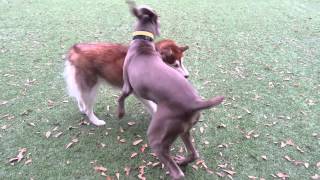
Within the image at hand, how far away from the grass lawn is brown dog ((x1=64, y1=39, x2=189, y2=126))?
0.45 m

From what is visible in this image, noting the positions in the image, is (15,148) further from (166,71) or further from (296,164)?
(296,164)

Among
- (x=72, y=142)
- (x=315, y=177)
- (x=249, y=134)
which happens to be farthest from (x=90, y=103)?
(x=315, y=177)

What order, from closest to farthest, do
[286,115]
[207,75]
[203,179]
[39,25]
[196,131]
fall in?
[203,179] < [196,131] < [286,115] < [207,75] < [39,25]

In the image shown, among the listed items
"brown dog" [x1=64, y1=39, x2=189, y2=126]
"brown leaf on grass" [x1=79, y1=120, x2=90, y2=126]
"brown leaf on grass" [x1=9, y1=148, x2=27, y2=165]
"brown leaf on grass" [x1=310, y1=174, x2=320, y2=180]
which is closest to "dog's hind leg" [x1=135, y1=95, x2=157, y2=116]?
"brown dog" [x1=64, y1=39, x2=189, y2=126]

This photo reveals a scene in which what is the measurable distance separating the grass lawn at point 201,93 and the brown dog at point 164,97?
531mm

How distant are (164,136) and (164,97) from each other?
0.91ft

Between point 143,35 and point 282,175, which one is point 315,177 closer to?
point 282,175

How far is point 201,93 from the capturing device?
13.2 ft

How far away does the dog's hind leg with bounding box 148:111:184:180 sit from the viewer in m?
2.31

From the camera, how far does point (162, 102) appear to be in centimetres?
233

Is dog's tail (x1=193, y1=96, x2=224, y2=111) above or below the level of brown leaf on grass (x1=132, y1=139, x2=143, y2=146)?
above

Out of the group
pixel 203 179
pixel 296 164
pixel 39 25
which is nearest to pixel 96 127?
pixel 203 179

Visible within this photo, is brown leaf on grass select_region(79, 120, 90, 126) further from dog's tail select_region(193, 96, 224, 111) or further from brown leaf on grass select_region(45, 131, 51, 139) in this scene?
dog's tail select_region(193, 96, 224, 111)

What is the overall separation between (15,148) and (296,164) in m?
2.49
